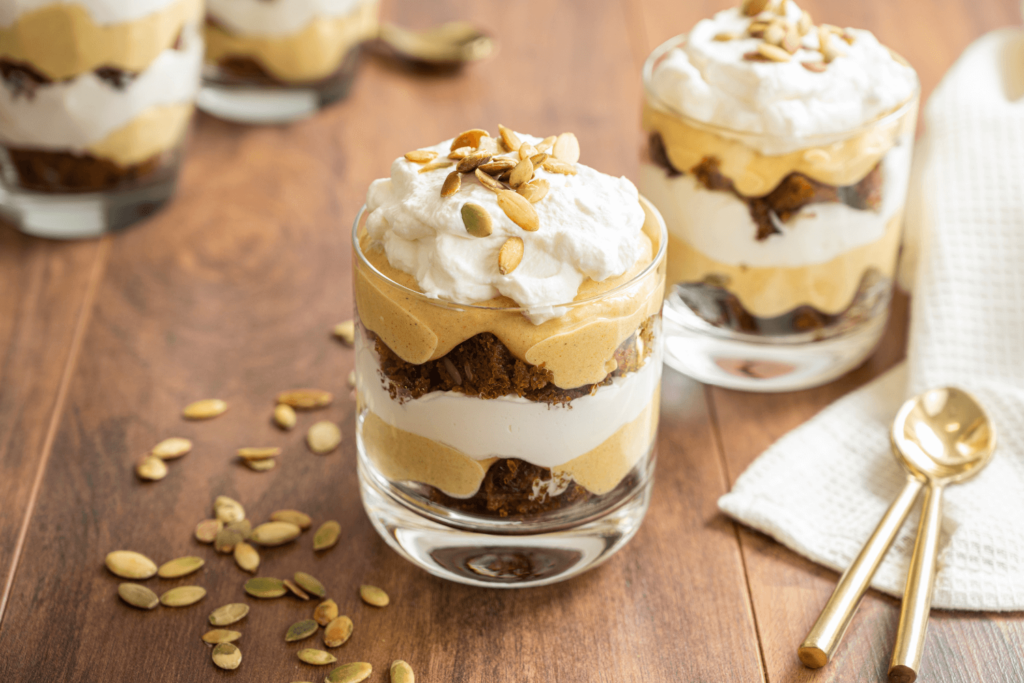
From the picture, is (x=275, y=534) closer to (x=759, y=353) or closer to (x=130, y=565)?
(x=130, y=565)

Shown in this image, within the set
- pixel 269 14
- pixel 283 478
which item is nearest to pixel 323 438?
pixel 283 478

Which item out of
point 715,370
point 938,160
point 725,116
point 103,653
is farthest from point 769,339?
point 103,653

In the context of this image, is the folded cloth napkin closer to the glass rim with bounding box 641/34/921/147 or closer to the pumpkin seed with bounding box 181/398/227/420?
the glass rim with bounding box 641/34/921/147

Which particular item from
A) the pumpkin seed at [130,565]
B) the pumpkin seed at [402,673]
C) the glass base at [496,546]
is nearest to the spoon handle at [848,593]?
the glass base at [496,546]

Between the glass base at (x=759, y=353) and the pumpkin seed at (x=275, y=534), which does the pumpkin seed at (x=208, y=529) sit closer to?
the pumpkin seed at (x=275, y=534)

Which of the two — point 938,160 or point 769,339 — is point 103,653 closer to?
point 769,339
